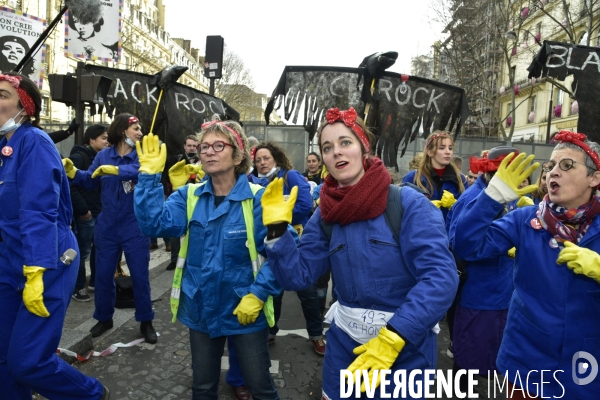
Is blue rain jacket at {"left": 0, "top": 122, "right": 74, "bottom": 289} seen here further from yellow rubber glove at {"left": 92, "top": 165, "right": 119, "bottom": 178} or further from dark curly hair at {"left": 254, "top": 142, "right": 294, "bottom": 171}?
dark curly hair at {"left": 254, "top": 142, "right": 294, "bottom": 171}

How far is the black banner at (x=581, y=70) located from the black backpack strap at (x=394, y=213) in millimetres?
3584

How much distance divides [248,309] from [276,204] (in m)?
0.63

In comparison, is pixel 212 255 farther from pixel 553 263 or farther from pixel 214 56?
pixel 214 56

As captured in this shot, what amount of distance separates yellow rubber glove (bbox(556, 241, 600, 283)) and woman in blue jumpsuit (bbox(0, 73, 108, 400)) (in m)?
2.57

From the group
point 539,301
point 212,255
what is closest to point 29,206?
point 212,255

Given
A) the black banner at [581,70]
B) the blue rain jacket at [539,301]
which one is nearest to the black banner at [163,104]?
the black banner at [581,70]

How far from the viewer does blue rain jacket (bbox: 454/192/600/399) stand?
1.95 m

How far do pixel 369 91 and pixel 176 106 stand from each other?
3412 millimetres

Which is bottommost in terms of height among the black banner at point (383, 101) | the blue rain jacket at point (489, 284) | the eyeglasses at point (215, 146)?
the blue rain jacket at point (489, 284)

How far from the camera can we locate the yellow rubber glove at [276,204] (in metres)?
2.10

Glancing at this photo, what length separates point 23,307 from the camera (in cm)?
238

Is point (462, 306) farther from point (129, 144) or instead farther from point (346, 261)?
point (129, 144)

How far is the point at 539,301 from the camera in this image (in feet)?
6.81

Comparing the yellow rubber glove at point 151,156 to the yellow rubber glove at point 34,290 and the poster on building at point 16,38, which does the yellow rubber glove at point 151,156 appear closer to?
the yellow rubber glove at point 34,290
